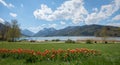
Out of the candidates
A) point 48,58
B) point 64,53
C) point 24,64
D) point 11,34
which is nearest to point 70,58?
point 64,53

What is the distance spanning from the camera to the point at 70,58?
482 inches

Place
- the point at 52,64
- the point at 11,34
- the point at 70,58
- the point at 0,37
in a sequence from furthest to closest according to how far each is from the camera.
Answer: the point at 0,37 < the point at 11,34 < the point at 70,58 < the point at 52,64

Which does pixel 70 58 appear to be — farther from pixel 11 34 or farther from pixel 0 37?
pixel 0 37

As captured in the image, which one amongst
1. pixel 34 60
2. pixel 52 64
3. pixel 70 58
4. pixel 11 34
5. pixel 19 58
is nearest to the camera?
pixel 52 64

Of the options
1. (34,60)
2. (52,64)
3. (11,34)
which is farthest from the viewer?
(11,34)

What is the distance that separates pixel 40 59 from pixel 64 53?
1.85 m

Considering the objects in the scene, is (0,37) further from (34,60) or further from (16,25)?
(34,60)

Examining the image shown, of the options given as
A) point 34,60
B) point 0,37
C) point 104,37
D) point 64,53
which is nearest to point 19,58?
point 34,60

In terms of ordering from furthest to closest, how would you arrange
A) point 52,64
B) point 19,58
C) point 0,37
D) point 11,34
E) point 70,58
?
point 0,37, point 11,34, point 19,58, point 70,58, point 52,64

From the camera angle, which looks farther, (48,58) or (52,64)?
(48,58)

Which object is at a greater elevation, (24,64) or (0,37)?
(0,37)

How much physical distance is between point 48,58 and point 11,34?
208 feet

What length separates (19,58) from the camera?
527 inches

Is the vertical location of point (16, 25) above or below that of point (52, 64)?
above
